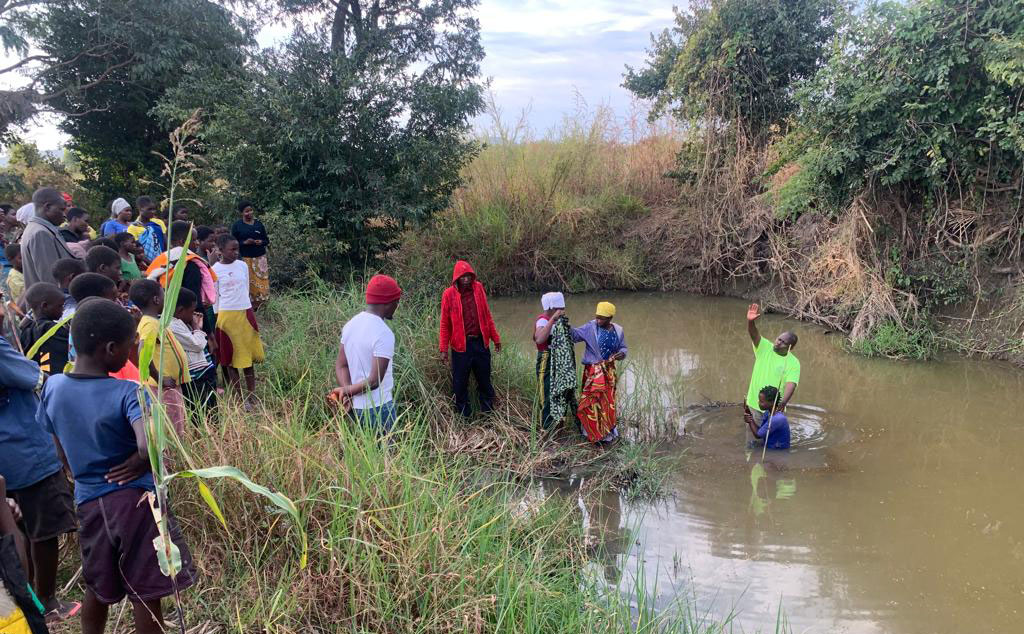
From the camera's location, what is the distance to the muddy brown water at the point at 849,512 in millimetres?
3857

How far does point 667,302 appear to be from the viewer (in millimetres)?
12352

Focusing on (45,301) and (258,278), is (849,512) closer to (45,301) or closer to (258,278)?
(45,301)

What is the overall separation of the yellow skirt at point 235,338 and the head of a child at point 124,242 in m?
1.00

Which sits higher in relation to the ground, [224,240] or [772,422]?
[224,240]

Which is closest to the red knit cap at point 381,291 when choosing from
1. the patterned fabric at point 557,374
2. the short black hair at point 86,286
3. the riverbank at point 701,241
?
the short black hair at point 86,286

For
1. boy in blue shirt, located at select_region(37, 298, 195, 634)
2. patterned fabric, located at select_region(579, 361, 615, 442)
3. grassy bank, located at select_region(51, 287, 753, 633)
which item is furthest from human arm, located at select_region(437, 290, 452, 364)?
boy in blue shirt, located at select_region(37, 298, 195, 634)

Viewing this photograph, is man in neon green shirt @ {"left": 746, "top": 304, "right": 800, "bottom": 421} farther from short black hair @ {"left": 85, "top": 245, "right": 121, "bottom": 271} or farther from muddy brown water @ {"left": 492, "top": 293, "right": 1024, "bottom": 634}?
short black hair @ {"left": 85, "top": 245, "right": 121, "bottom": 271}

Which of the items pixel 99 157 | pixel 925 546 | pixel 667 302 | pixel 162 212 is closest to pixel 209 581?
pixel 925 546

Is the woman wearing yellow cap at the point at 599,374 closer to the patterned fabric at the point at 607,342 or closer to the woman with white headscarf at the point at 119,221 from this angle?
the patterned fabric at the point at 607,342

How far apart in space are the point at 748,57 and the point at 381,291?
10257mm

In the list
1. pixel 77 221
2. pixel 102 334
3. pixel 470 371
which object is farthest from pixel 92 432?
pixel 77 221

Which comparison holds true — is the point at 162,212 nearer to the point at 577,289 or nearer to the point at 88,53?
the point at 88,53

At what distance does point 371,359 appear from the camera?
152 inches

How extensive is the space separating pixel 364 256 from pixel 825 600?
26.2 feet
